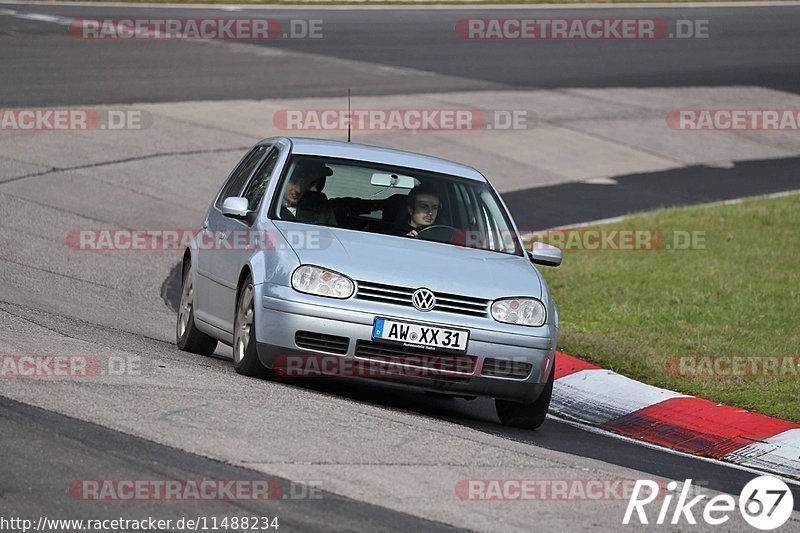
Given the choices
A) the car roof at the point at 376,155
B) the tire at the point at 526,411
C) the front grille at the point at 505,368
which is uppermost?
the car roof at the point at 376,155

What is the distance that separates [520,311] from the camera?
27.8 ft

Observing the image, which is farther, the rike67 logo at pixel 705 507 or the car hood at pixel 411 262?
the car hood at pixel 411 262

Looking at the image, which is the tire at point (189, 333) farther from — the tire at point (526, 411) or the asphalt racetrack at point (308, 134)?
the tire at point (526, 411)

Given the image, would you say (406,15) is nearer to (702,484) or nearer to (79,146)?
(79,146)

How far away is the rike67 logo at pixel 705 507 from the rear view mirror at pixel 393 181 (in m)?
3.12

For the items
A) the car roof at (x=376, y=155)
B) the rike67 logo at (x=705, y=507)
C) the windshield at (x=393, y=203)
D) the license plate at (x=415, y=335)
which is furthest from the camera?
the car roof at (x=376, y=155)

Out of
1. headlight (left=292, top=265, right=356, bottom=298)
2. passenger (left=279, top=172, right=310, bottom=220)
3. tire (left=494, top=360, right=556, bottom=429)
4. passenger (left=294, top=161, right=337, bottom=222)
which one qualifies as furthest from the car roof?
tire (left=494, top=360, right=556, bottom=429)

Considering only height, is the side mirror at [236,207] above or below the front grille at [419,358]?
above

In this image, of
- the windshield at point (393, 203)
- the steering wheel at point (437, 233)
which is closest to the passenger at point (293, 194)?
the windshield at point (393, 203)

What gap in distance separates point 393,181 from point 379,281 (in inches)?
59.7

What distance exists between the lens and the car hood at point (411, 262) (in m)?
8.30

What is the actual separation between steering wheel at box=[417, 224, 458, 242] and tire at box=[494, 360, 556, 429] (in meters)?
1.10

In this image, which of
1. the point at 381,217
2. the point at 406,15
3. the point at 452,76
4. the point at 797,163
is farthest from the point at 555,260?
the point at 406,15

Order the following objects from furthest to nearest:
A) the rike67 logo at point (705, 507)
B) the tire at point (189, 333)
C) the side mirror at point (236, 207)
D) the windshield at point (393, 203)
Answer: the tire at point (189, 333) < the windshield at point (393, 203) < the side mirror at point (236, 207) < the rike67 logo at point (705, 507)
